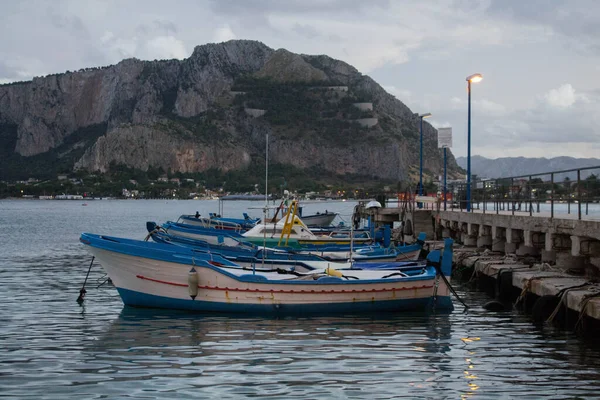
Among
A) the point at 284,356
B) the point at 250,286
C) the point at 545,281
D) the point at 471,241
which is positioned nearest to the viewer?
the point at 284,356

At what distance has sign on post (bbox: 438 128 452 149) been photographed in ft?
135

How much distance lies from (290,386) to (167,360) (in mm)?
2995

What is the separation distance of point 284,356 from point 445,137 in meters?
27.1

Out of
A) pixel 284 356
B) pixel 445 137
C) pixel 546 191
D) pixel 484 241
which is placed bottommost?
pixel 284 356

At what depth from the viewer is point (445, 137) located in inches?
1624

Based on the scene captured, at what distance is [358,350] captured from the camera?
16406 millimetres

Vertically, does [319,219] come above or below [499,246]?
above

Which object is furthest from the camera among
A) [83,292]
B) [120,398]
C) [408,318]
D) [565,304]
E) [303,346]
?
[83,292]

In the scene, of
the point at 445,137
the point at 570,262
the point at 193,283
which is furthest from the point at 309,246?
the point at 570,262

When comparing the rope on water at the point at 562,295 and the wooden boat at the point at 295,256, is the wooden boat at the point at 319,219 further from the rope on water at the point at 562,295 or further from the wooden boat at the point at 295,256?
the rope on water at the point at 562,295

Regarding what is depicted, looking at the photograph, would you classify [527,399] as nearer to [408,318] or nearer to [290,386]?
[290,386]

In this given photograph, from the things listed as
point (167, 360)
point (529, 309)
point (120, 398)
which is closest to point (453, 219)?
point (529, 309)

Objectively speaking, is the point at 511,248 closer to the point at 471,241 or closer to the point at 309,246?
the point at 471,241

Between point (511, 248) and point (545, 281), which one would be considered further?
point (511, 248)
